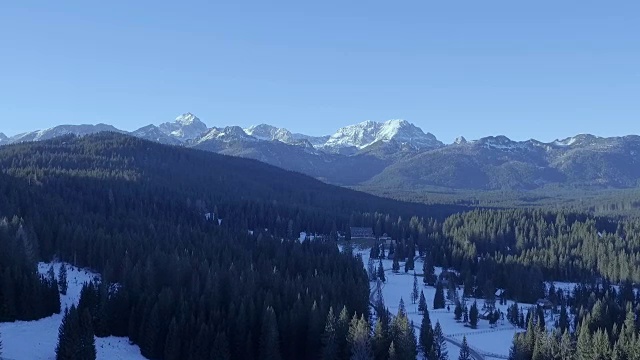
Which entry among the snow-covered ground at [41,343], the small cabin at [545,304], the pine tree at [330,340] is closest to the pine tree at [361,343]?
the pine tree at [330,340]

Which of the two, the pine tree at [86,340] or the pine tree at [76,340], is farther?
the pine tree at [86,340]

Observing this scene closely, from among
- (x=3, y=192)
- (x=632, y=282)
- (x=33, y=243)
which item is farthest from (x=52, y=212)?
(x=632, y=282)

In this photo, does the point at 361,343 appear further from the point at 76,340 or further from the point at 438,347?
the point at 76,340

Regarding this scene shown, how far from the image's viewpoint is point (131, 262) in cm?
11569

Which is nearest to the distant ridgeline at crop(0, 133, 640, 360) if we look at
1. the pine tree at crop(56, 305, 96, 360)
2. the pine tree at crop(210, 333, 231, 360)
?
the pine tree at crop(210, 333, 231, 360)

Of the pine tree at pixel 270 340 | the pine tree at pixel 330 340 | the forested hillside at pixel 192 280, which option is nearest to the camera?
the pine tree at pixel 270 340

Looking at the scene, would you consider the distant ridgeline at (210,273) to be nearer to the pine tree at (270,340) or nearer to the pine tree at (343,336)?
the pine tree at (270,340)

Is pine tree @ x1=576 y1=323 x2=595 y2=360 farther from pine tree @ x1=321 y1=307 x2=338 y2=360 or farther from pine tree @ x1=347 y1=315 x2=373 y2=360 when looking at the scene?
pine tree @ x1=321 y1=307 x2=338 y2=360

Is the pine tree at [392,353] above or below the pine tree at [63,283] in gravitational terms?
below

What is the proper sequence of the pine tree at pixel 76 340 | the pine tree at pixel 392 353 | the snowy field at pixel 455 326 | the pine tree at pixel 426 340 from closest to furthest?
the pine tree at pixel 76 340 < the pine tree at pixel 392 353 < the pine tree at pixel 426 340 < the snowy field at pixel 455 326

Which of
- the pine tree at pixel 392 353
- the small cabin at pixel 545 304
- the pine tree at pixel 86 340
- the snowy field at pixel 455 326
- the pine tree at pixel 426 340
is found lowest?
the snowy field at pixel 455 326

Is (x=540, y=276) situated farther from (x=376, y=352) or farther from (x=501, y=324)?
(x=376, y=352)

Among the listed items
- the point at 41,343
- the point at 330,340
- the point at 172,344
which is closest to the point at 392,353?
the point at 330,340

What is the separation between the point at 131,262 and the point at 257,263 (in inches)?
1049
